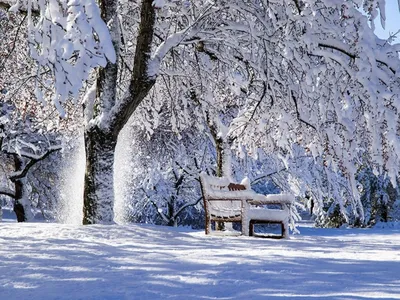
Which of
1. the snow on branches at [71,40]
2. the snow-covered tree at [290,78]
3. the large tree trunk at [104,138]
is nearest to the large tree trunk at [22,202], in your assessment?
the snow-covered tree at [290,78]

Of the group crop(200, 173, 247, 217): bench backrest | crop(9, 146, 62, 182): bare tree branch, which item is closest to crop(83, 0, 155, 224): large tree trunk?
crop(200, 173, 247, 217): bench backrest

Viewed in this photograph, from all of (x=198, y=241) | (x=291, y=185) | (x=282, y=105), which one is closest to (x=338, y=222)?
(x=291, y=185)

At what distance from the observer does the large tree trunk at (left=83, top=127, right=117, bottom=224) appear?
8.42 metres

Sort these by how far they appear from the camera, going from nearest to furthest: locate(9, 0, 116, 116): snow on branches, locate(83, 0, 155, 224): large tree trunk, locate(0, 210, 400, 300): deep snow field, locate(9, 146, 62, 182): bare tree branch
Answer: locate(0, 210, 400, 300): deep snow field, locate(9, 0, 116, 116): snow on branches, locate(83, 0, 155, 224): large tree trunk, locate(9, 146, 62, 182): bare tree branch

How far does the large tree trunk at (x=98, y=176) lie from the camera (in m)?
8.42

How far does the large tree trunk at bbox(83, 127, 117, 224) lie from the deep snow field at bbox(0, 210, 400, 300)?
5.36 ft

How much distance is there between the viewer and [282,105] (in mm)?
8828

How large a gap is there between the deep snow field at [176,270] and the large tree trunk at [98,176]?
5.36ft

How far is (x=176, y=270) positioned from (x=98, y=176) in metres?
4.19

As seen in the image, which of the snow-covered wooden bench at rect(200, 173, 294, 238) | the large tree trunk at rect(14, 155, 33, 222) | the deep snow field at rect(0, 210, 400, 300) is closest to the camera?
the deep snow field at rect(0, 210, 400, 300)

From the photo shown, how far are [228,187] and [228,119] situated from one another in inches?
247

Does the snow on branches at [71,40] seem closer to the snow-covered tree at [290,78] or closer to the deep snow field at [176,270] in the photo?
the snow-covered tree at [290,78]

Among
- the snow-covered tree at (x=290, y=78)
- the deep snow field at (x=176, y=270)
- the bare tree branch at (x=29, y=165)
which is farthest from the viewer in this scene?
the bare tree branch at (x=29, y=165)

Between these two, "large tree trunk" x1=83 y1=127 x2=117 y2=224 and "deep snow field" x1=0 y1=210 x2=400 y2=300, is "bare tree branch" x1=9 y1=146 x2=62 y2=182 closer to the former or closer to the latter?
"large tree trunk" x1=83 y1=127 x2=117 y2=224
